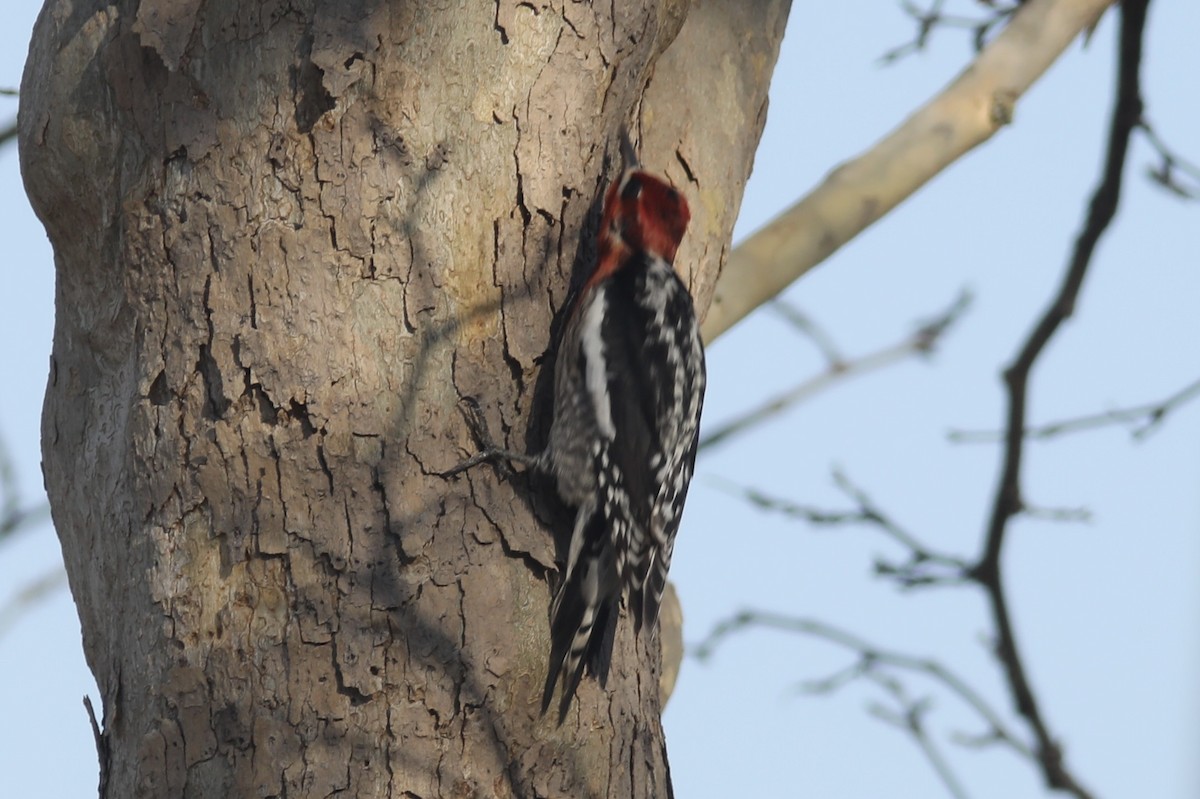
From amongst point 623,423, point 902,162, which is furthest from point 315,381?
point 902,162

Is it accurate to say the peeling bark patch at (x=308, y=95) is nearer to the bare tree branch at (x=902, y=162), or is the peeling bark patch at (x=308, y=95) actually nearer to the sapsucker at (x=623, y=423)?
the sapsucker at (x=623, y=423)

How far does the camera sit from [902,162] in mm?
4711

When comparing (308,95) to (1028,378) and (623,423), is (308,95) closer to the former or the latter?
(623,423)

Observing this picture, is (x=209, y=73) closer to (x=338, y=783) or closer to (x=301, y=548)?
(x=301, y=548)

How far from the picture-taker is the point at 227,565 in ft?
9.05

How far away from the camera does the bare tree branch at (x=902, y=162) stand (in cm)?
447

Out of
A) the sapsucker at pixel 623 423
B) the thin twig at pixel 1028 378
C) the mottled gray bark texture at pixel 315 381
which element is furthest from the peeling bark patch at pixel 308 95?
the thin twig at pixel 1028 378

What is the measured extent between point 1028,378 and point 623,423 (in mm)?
1358

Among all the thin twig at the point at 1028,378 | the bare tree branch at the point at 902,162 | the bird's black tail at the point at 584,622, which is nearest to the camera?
the thin twig at the point at 1028,378

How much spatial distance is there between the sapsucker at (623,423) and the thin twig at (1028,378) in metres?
0.92

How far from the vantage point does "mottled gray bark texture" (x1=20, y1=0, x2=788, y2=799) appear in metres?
2.72

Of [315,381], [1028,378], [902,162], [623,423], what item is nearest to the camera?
[1028,378]

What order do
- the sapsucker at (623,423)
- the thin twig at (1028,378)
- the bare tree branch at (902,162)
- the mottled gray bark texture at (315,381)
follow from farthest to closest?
the bare tree branch at (902,162), the sapsucker at (623,423), the mottled gray bark texture at (315,381), the thin twig at (1028,378)

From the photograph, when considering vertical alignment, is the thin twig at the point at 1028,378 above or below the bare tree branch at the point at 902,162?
below
